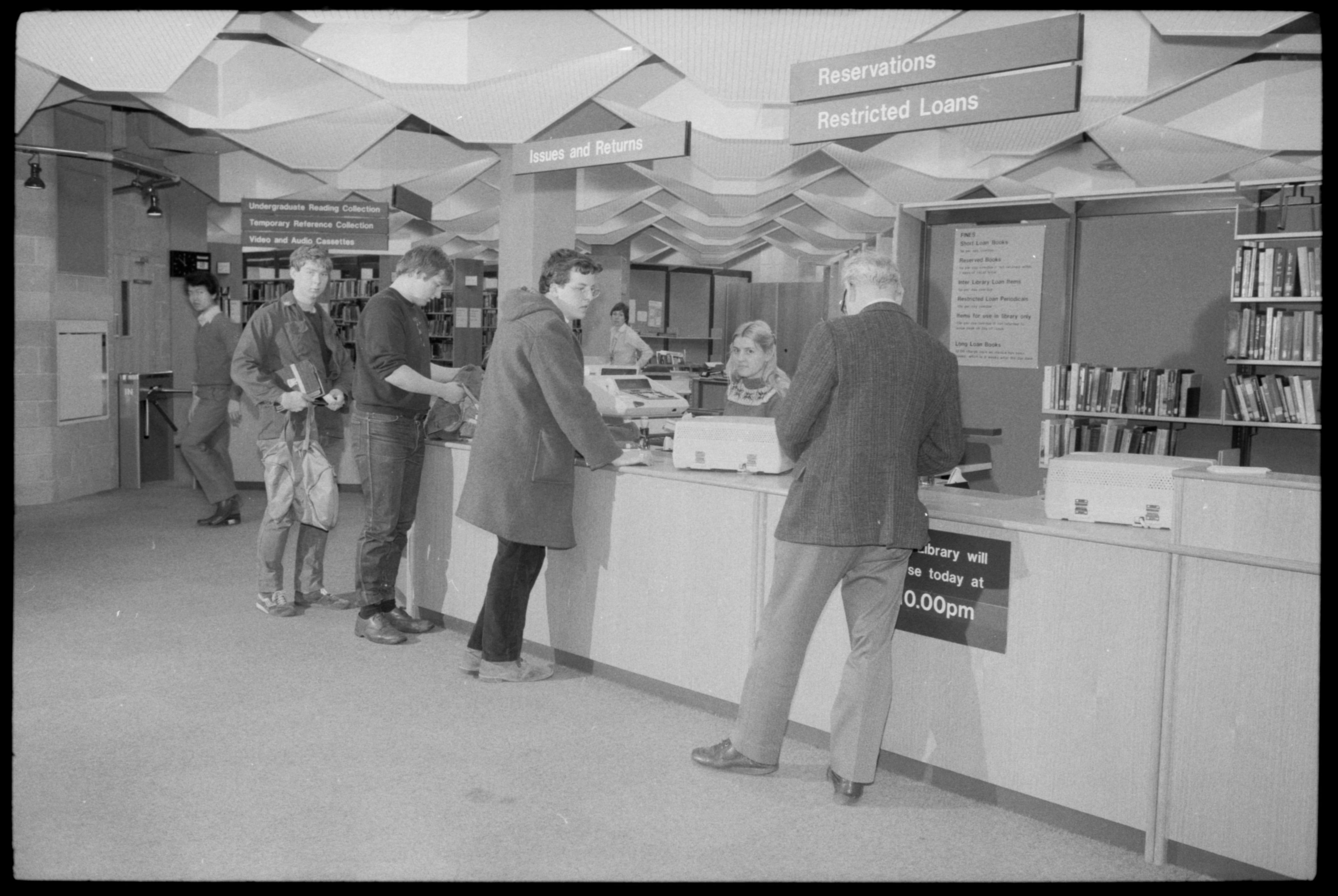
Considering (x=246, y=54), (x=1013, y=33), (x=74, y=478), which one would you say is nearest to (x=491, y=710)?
(x=1013, y=33)

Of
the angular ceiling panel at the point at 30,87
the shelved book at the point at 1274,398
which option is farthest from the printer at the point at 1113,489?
the angular ceiling panel at the point at 30,87

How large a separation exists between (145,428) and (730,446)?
727 centimetres

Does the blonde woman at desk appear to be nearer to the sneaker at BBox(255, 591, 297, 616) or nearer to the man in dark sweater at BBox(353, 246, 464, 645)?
the sneaker at BBox(255, 591, 297, 616)

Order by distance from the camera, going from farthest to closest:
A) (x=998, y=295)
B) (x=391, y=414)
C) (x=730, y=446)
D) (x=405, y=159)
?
(x=405, y=159) < (x=998, y=295) < (x=391, y=414) < (x=730, y=446)

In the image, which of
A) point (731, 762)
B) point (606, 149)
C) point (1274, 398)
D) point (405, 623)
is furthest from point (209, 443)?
point (1274, 398)

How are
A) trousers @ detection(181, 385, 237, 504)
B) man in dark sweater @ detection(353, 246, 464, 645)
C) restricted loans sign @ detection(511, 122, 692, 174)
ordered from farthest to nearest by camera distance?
trousers @ detection(181, 385, 237, 504) → restricted loans sign @ detection(511, 122, 692, 174) → man in dark sweater @ detection(353, 246, 464, 645)

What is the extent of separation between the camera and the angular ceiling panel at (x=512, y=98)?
22.0 feet

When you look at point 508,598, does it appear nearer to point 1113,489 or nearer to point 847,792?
point 847,792

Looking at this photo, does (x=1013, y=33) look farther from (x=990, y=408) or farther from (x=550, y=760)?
(x=990, y=408)

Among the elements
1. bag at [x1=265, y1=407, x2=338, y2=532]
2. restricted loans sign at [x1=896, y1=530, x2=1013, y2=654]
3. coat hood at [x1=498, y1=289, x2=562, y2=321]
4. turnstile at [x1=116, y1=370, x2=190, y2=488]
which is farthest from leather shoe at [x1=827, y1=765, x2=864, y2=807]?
turnstile at [x1=116, y1=370, x2=190, y2=488]

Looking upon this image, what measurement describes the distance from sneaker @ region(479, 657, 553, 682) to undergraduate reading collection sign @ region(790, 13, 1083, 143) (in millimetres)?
2119

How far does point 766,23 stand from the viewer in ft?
20.3

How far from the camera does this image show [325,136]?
8555 millimetres

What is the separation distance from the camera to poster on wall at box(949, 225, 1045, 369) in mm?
6676
